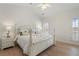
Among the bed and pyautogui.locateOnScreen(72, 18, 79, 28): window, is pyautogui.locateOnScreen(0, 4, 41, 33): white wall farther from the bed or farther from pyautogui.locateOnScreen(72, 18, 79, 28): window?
pyautogui.locateOnScreen(72, 18, 79, 28): window

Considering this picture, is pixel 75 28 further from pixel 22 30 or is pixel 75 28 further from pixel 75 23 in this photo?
pixel 22 30

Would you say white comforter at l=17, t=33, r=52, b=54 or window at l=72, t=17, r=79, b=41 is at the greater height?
window at l=72, t=17, r=79, b=41

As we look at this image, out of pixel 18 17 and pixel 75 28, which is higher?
pixel 18 17

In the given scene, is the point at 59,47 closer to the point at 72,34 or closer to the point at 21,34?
the point at 72,34

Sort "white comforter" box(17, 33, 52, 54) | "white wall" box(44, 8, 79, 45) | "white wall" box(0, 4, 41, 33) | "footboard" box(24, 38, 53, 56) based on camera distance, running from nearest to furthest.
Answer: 1. "white wall" box(0, 4, 41, 33)
2. "white wall" box(44, 8, 79, 45)
3. "footboard" box(24, 38, 53, 56)
4. "white comforter" box(17, 33, 52, 54)

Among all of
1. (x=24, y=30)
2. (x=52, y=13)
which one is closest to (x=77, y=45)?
(x=52, y=13)

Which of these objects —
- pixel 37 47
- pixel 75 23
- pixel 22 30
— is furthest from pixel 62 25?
pixel 22 30

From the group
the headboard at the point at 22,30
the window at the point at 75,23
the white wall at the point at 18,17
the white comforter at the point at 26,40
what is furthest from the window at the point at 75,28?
the headboard at the point at 22,30

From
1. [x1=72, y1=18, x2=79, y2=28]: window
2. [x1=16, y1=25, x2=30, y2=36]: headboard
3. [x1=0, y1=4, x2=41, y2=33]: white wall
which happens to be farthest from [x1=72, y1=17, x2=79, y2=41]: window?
[x1=16, y1=25, x2=30, y2=36]: headboard

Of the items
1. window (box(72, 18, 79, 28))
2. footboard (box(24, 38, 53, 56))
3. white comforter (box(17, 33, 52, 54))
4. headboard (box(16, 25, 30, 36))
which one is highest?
window (box(72, 18, 79, 28))

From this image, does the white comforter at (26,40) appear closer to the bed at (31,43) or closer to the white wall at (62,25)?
the bed at (31,43)

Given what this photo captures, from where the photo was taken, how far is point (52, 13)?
2.32 meters

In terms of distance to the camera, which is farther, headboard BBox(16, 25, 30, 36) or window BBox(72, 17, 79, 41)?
headboard BBox(16, 25, 30, 36)

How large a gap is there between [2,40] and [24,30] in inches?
43.1
